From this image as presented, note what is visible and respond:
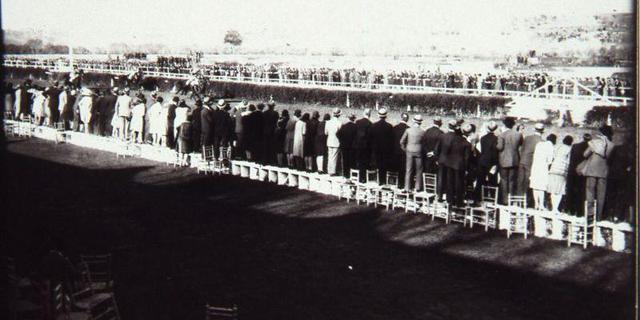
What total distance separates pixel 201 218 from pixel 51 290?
19.4 ft

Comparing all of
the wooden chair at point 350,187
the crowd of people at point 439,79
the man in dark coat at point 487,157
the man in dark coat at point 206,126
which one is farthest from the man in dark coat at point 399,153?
the crowd of people at point 439,79

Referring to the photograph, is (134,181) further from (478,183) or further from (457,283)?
(457,283)

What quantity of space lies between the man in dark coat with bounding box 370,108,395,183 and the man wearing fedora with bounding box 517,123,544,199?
2.71 metres

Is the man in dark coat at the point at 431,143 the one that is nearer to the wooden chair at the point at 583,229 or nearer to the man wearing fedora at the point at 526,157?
the man wearing fedora at the point at 526,157

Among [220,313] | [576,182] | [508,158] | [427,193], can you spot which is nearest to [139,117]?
[427,193]

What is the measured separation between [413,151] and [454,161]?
120 centimetres

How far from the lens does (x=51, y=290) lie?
21.7 ft

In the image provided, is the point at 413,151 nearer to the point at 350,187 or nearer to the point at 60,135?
the point at 350,187

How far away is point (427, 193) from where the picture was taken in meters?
12.5

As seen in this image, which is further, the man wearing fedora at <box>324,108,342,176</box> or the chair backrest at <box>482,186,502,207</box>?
the man wearing fedora at <box>324,108,342,176</box>

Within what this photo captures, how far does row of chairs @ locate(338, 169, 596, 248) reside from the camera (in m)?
10.7

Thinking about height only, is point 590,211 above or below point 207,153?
below

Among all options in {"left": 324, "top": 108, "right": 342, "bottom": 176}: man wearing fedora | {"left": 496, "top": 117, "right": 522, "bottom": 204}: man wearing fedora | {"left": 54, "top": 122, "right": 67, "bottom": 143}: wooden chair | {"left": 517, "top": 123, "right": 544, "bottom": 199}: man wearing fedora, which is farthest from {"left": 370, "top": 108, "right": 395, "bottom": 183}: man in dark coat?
{"left": 54, "top": 122, "right": 67, "bottom": 143}: wooden chair

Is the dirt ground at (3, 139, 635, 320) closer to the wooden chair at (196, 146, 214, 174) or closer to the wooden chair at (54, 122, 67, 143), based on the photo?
the wooden chair at (196, 146, 214, 174)
